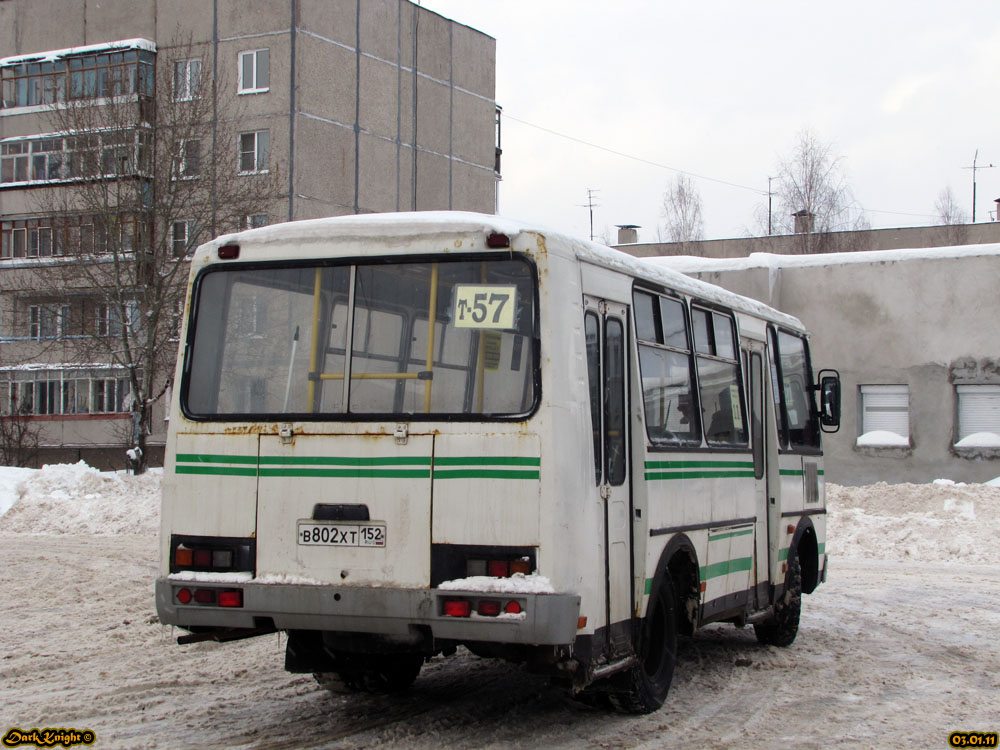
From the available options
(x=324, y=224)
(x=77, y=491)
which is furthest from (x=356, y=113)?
(x=324, y=224)

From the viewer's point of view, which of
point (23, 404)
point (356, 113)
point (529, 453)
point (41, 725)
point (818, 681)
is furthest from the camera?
point (356, 113)

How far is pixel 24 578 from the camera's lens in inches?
616

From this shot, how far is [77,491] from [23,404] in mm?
20101

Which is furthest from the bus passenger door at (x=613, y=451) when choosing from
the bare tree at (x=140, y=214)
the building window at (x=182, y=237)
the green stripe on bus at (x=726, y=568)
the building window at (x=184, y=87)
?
the building window at (x=184, y=87)

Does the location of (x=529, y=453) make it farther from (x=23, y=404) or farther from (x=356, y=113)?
(x=356, y=113)

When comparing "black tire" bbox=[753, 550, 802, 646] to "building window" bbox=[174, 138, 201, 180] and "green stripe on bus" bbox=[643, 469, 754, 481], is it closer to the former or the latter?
"green stripe on bus" bbox=[643, 469, 754, 481]

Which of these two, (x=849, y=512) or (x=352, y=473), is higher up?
(x=352, y=473)

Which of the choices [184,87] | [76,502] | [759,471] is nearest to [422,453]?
[759,471]

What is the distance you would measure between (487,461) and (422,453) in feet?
1.25

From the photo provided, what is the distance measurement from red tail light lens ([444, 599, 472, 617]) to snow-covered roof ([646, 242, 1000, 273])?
2346 cm

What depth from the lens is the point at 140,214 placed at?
3241 centimetres

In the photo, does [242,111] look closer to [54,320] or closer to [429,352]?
[54,320]

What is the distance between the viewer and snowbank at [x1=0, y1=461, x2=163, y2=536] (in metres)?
23.9

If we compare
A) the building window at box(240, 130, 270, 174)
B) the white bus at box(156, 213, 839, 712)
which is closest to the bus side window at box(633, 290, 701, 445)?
the white bus at box(156, 213, 839, 712)
